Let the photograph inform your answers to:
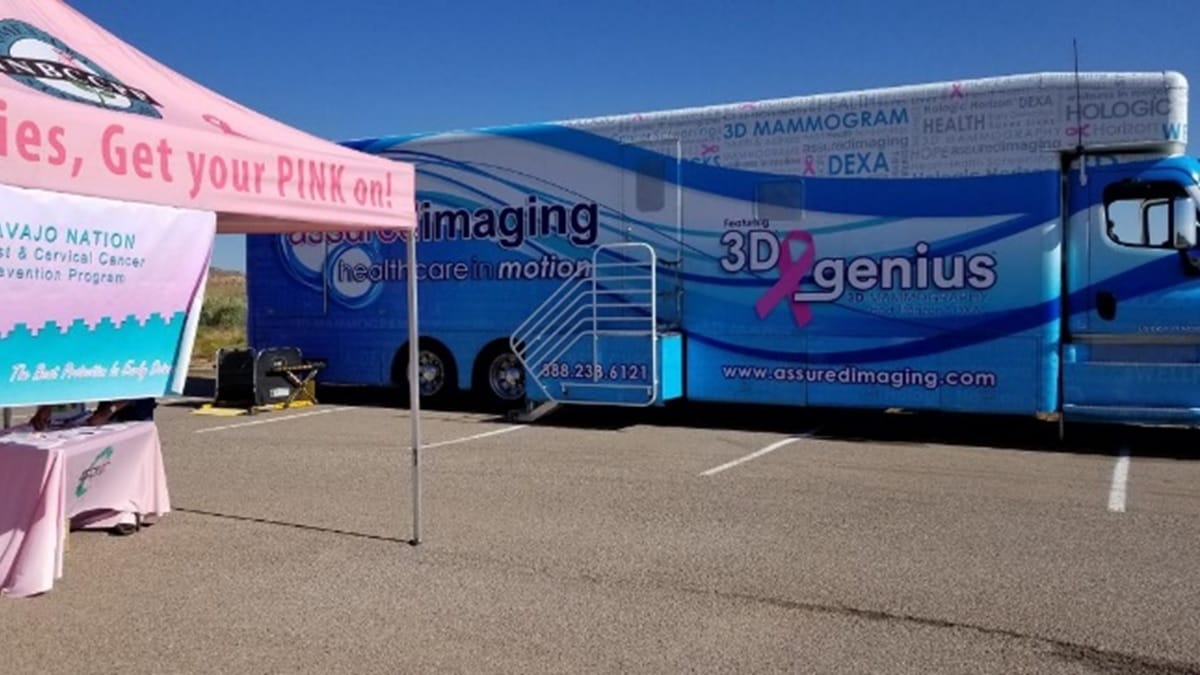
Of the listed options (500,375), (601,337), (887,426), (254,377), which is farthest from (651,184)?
(254,377)

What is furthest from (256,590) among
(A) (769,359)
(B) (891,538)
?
(A) (769,359)

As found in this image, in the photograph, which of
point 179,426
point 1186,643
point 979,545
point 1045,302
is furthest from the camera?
point 179,426

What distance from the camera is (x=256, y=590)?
18.1 ft

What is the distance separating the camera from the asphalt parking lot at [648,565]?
463 cm

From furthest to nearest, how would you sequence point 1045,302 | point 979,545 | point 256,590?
point 1045,302 < point 979,545 < point 256,590

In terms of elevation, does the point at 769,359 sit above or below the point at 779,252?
below

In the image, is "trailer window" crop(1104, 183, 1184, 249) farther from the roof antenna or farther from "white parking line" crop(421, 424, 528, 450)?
"white parking line" crop(421, 424, 528, 450)

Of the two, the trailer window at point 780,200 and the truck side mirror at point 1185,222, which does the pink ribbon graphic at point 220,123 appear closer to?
the trailer window at point 780,200

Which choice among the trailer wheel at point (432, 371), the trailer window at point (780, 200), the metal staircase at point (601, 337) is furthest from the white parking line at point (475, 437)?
the trailer window at point (780, 200)

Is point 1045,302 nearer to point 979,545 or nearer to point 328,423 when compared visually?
point 979,545

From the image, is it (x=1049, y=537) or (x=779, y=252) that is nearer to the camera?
(x=1049, y=537)

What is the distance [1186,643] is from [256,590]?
14.1ft

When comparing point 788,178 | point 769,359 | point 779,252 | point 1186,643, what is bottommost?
point 1186,643

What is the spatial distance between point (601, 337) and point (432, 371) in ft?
9.38
